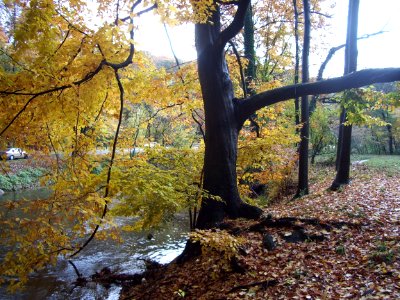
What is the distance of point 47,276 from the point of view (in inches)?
302

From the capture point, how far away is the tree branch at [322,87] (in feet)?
17.1

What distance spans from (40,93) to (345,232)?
17.2 feet

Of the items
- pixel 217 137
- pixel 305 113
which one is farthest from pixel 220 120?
pixel 305 113

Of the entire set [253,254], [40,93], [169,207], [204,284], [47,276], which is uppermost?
[40,93]

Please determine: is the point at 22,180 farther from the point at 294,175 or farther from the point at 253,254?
the point at 253,254

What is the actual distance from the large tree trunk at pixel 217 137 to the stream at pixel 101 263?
4.74 feet

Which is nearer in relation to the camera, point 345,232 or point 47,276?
point 345,232

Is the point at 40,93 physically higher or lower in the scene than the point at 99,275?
higher

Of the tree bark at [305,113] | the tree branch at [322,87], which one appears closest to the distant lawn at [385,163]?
the tree bark at [305,113]

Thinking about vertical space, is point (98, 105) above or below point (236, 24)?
below

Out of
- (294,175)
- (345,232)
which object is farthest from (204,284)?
(294,175)

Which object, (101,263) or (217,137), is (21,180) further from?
(217,137)

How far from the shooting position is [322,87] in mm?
5746

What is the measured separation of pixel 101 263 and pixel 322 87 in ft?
23.0
